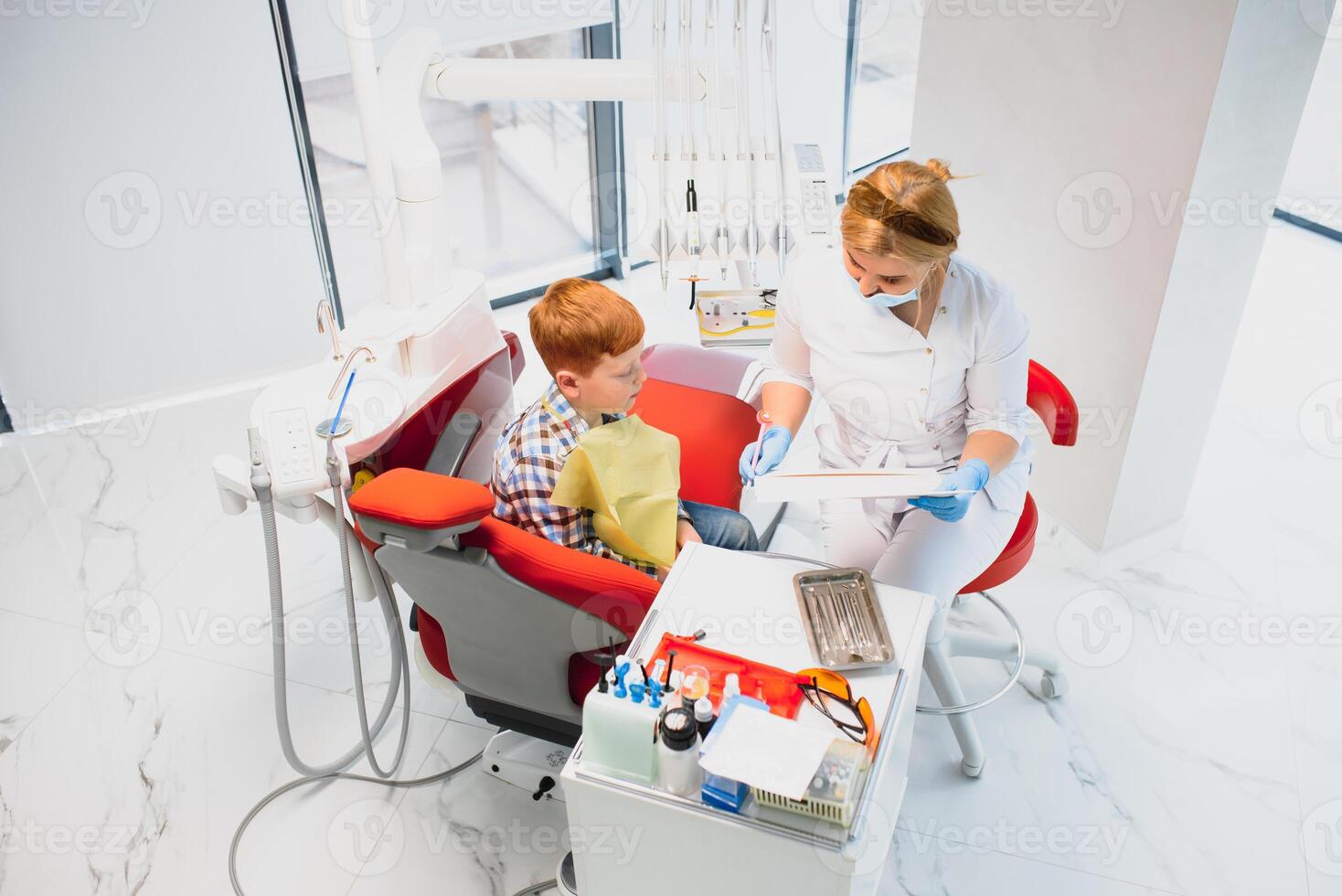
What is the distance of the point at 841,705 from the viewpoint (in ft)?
4.70

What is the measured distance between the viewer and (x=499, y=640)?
1701mm

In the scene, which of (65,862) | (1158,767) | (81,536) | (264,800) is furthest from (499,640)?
(81,536)

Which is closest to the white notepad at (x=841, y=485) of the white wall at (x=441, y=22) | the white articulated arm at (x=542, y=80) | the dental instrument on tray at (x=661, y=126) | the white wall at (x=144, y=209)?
the dental instrument on tray at (x=661, y=126)

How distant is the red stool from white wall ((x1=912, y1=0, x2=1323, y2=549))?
42cm

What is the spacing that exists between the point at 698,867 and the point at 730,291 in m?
1.52

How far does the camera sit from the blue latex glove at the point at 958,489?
182 cm

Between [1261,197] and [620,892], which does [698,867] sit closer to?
[620,892]

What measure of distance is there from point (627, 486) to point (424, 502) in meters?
0.46

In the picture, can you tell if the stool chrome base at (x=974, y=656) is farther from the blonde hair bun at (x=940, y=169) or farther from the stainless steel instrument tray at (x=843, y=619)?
the blonde hair bun at (x=940, y=169)

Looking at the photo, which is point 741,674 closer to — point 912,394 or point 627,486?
point 627,486

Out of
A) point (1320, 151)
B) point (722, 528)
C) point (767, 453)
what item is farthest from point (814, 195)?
point (1320, 151)

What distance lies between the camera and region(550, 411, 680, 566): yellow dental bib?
179cm

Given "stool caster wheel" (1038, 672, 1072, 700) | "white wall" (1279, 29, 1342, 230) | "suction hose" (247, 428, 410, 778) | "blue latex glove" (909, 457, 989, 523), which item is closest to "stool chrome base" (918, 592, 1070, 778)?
"stool caster wheel" (1038, 672, 1072, 700)

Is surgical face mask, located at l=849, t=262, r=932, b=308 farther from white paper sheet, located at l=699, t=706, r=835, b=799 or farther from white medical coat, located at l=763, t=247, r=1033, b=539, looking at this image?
white paper sheet, located at l=699, t=706, r=835, b=799
